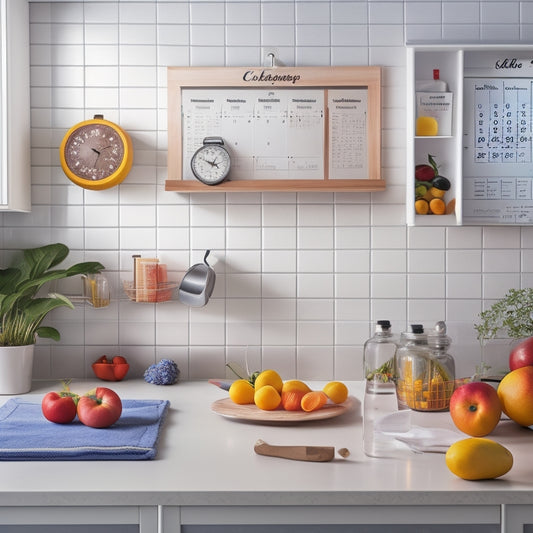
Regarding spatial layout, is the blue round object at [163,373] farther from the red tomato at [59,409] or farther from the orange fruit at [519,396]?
the orange fruit at [519,396]

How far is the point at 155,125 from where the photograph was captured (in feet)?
7.68

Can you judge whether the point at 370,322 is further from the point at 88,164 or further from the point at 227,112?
the point at 88,164

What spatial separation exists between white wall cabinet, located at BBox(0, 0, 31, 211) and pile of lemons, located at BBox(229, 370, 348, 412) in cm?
93

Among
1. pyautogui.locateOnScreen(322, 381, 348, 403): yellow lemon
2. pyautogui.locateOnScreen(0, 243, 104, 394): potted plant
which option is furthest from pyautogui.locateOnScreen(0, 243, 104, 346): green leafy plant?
pyautogui.locateOnScreen(322, 381, 348, 403): yellow lemon

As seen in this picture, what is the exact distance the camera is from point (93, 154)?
2.29m

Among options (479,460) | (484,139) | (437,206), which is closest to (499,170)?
(484,139)

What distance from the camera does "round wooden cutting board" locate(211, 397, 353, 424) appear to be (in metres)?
1.74

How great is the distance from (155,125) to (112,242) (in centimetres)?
43

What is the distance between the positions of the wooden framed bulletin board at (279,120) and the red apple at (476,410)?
0.93m

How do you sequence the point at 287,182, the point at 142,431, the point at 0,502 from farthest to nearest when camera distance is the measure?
the point at 287,182 < the point at 142,431 < the point at 0,502

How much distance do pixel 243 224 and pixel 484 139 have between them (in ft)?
2.82

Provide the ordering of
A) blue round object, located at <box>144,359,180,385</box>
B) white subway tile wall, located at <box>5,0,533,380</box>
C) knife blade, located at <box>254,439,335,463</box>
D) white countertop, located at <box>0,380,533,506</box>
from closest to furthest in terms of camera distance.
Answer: white countertop, located at <box>0,380,533,506</box>
knife blade, located at <box>254,439,335,463</box>
blue round object, located at <box>144,359,180,385</box>
white subway tile wall, located at <box>5,0,533,380</box>

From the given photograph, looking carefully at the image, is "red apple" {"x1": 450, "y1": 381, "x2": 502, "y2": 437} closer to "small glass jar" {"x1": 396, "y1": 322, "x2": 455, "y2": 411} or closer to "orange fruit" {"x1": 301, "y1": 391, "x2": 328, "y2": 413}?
"small glass jar" {"x1": 396, "y1": 322, "x2": 455, "y2": 411}

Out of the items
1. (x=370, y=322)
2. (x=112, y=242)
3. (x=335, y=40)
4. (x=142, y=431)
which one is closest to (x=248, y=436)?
(x=142, y=431)
